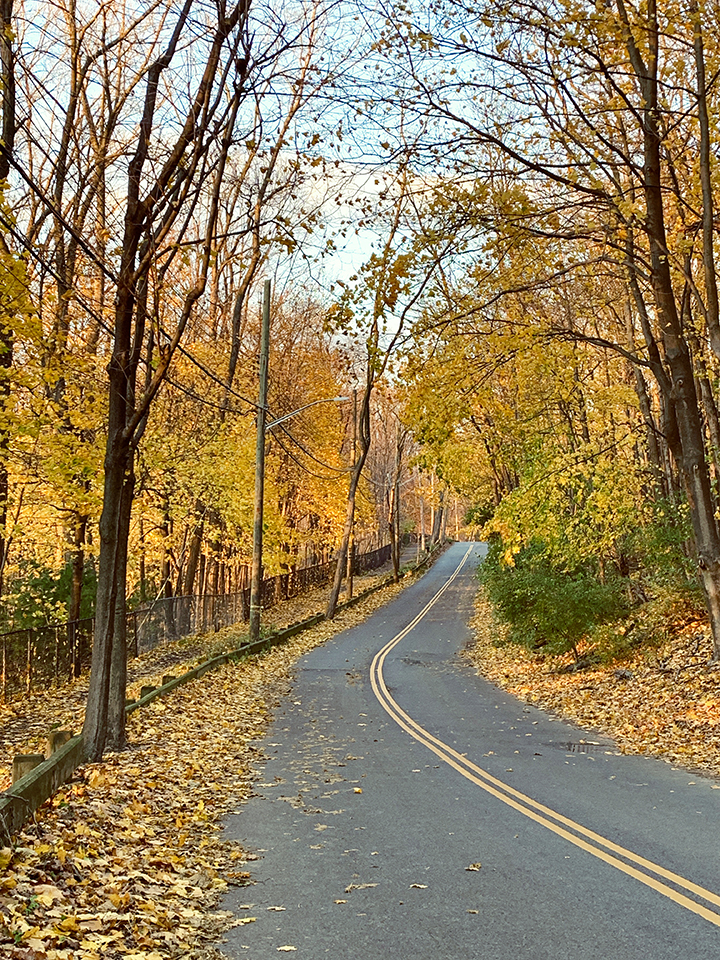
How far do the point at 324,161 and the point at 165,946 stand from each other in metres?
10.4

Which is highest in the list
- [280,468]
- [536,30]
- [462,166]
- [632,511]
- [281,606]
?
[536,30]

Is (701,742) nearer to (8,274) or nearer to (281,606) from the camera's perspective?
(8,274)

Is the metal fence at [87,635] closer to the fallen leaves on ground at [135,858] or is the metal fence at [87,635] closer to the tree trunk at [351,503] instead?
the tree trunk at [351,503]

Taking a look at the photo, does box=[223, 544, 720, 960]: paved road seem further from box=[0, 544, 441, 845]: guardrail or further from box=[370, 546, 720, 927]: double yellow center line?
box=[0, 544, 441, 845]: guardrail

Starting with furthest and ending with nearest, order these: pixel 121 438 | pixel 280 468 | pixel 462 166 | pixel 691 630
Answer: pixel 280 468 < pixel 691 630 < pixel 462 166 < pixel 121 438

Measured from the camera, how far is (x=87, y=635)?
76.1 feet

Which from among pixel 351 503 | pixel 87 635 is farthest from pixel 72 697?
pixel 351 503

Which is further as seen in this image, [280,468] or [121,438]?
[280,468]

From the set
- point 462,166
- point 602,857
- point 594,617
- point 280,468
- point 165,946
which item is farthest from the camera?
point 280,468

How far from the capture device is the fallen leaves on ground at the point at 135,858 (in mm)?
5163

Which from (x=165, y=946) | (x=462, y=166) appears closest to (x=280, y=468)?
(x=462, y=166)

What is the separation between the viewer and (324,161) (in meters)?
12.6

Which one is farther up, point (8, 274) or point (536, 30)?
point (536, 30)

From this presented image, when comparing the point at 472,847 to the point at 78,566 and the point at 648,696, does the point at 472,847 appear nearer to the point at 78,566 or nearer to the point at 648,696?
the point at 648,696
